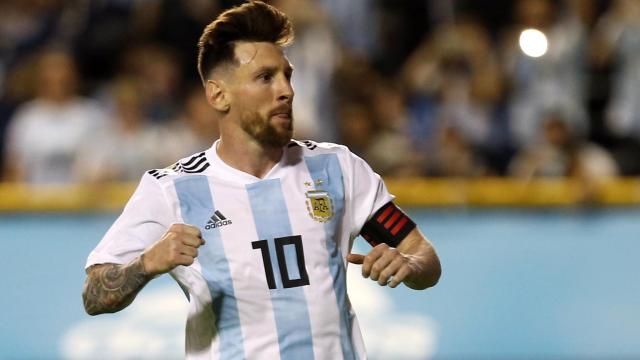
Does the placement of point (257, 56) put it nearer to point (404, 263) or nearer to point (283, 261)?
point (283, 261)

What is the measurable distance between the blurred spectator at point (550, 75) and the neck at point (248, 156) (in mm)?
3488

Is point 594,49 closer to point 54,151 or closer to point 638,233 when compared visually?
point 638,233

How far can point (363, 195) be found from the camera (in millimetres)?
4035

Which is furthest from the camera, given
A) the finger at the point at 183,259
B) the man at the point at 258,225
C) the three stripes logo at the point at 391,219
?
the three stripes logo at the point at 391,219

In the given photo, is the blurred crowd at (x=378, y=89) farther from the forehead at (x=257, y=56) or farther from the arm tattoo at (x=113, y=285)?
the arm tattoo at (x=113, y=285)

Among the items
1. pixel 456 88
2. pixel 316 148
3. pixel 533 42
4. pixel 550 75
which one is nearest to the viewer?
pixel 316 148

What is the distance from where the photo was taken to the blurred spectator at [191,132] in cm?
738

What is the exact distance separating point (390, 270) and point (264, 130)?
706mm

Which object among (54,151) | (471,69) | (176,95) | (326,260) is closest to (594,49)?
(471,69)

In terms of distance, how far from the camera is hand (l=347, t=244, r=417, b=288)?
139 inches

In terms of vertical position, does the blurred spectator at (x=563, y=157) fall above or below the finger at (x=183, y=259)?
above

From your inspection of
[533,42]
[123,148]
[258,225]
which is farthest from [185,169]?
[533,42]

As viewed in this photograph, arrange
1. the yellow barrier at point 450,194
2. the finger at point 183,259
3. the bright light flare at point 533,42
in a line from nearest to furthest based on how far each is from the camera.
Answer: the finger at point 183,259
the yellow barrier at point 450,194
the bright light flare at point 533,42

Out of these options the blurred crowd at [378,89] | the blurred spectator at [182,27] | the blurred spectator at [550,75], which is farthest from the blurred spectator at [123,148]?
the blurred spectator at [550,75]
